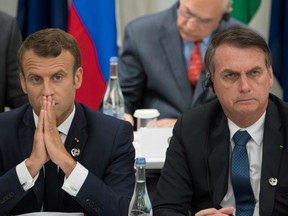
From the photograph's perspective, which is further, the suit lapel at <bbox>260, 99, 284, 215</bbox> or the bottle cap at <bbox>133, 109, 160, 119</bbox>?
the bottle cap at <bbox>133, 109, 160, 119</bbox>

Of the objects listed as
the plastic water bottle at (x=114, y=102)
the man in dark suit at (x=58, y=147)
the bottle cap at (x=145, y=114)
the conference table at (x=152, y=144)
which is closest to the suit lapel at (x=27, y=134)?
the man in dark suit at (x=58, y=147)

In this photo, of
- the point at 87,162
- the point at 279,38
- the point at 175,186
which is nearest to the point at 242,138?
the point at 175,186

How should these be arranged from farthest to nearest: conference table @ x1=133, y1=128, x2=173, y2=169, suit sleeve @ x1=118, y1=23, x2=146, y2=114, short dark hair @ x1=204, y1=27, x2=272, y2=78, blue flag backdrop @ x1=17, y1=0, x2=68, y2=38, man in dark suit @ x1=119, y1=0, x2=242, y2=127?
blue flag backdrop @ x1=17, y1=0, x2=68, y2=38, suit sleeve @ x1=118, y1=23, x2=146, y2=114, man in dark suit @ x1=119, y1=0, x2=242, y2=127, conference table @ x1=133, y1=128, x2=173, y2=169, short dark hair @ x1=204, y1=27, x2=272, y2=78

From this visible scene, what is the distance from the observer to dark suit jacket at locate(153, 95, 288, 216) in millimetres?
2953

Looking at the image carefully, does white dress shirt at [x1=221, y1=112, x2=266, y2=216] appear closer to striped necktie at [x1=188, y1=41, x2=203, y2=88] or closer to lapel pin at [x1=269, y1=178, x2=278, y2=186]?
lapel pin at [x1=269, y1=178, x2=278, y2=186]

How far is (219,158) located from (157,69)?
1.97 m

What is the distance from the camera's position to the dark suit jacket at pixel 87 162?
2.87 meters

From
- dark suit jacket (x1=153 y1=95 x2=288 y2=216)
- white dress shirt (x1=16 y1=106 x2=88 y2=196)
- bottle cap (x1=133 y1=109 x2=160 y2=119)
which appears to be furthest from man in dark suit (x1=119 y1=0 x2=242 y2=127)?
white dress shirt (x1=16 y1=106 x2=88 y2=196)

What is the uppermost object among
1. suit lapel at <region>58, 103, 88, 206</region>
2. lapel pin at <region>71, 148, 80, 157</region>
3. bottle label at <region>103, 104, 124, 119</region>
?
suit lapel at <region>58, 103, 88, 206</region>

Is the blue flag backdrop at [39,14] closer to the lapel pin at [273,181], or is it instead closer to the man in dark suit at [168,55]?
the man in dark suit at [168,55]

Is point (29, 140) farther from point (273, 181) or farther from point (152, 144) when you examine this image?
point (273, 181)

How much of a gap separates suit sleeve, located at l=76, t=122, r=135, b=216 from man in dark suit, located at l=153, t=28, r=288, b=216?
16 cm

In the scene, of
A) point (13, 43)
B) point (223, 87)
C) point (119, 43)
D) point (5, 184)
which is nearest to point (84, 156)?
point (5, 184)

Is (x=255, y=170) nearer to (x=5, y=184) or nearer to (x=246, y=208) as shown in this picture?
(x=246, y=208)
